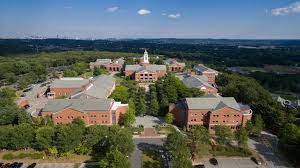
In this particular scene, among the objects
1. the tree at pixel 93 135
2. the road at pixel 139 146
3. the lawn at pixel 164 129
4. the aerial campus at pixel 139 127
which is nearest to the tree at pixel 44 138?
the aerial campus at pixel 139 127

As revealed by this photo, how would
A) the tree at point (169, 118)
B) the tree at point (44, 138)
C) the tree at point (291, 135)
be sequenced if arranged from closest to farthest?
the tree at point (44, 138), the tree at point (291, 135), the tree at point (169, 118)

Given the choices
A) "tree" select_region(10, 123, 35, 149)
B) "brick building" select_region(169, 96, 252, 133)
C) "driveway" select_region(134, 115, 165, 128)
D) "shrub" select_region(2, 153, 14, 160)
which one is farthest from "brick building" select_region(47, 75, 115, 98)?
"shrub" select_region(2, 153, 14, 160)

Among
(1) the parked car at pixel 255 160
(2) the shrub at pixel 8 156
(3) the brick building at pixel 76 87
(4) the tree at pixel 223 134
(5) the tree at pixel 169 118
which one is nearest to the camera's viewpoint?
(1) the parked car at pixel 255 160

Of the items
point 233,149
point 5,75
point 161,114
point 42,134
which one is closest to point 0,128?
point 42,134

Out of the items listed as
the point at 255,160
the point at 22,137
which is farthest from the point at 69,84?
the point at 255,160

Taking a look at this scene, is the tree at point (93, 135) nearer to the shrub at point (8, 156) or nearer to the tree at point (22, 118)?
the shrub at point (8, 156)

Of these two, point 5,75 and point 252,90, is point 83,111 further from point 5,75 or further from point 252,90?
point 5,75


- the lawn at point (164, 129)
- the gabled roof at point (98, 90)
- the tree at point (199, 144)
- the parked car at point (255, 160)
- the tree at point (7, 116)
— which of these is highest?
the gabled roof at point (98, 90)
